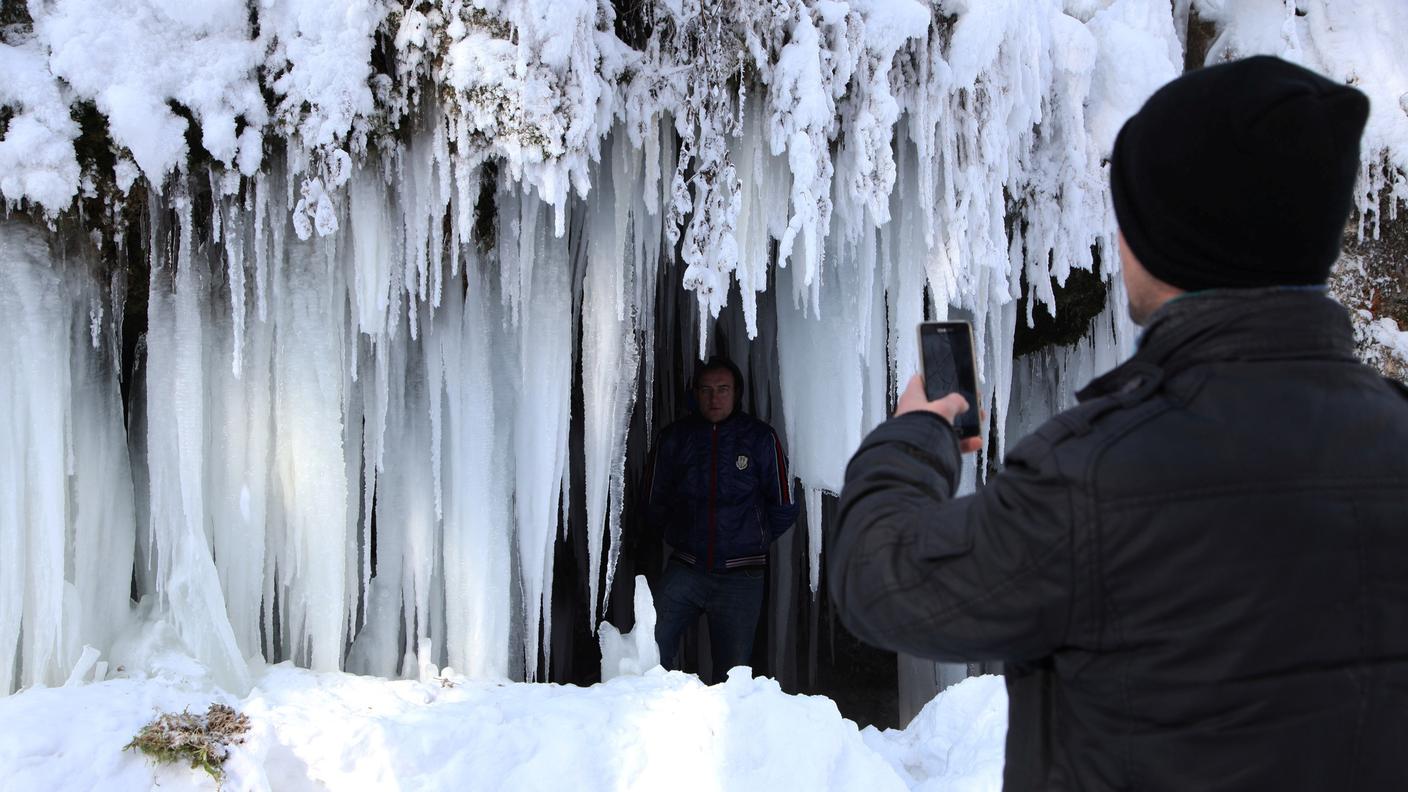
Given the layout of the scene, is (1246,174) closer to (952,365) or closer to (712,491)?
(952,365)

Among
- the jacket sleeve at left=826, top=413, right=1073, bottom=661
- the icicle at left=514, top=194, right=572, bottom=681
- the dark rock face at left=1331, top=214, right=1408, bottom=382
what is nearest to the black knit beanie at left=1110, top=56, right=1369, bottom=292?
the jacket sleeve at left=826, top=413, right=1073, bottom=661

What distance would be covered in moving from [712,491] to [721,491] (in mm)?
44

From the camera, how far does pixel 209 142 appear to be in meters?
3.39

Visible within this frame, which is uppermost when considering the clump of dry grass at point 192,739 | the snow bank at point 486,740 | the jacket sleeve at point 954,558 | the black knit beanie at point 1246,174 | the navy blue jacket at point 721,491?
the black knit beanie at point 1246,174

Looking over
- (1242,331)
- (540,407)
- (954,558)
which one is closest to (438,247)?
(540,407)

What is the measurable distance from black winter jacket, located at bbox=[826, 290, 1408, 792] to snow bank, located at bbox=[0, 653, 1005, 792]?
2.27 m

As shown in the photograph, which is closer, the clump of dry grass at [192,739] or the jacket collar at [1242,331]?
the jacket collar at [1242,331]

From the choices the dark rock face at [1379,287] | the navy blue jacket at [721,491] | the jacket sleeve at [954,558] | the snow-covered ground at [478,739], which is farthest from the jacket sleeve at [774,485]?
the jacket sleeve at [954,558]

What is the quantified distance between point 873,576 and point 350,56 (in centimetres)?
284

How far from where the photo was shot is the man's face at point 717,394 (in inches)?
211

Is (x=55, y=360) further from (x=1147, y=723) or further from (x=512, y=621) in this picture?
(x=1147, y=723)

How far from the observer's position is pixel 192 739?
292 cm

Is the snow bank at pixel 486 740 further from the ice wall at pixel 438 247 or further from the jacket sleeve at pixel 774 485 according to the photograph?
the jacket sleeve at pixel 774 485

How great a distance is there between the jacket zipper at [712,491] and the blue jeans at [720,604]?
0.36 ft
